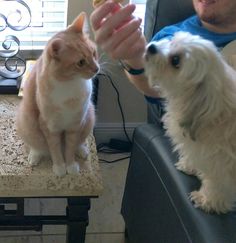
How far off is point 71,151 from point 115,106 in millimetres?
957

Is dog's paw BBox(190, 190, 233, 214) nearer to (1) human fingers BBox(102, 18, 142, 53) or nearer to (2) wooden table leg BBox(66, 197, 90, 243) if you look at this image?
(2) wooden table leg BBox(66, 197, 90, 243)

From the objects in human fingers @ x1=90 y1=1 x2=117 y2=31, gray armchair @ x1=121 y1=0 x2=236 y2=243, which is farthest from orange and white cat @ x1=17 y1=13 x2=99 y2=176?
gray armchair @ x1=121 y1=0 x2=236 y2=243

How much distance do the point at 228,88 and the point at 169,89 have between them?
0.44 feet

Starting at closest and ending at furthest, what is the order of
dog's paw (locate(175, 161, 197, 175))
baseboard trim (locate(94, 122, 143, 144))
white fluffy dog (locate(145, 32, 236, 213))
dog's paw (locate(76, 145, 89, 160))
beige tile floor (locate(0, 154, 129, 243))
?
white fluffy dog (locate(145, 32, 236, 213)), dog's paw (locate(175, 161, 197, 175)), dog's paw (locate(76, 145, 89, 160)), beige tile floor (locate(0, 154, 129, 243)), baseboard trim (locate(94, 122, 143, 144))

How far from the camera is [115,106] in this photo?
2.25 metres

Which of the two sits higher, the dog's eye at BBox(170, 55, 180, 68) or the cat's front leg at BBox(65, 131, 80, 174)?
the dog's eye at BBox(170, 55, 180, 68)

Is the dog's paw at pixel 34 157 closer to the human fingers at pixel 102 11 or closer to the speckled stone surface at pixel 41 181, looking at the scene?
the speckled stone surface at pixel 41 181

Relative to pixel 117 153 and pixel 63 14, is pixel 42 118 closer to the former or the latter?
pixel 63 14

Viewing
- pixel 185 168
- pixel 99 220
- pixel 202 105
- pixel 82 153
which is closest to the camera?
pixel 202 105

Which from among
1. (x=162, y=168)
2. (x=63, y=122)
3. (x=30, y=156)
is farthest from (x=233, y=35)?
(x=30, y=156)

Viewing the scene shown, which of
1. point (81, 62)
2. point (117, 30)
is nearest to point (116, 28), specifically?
point (117, 30)

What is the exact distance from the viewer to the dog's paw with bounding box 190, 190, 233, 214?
116 centimetres

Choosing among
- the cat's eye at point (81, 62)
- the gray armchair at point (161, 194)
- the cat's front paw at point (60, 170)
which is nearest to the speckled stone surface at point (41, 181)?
the cat's front paw at point (60, 170)

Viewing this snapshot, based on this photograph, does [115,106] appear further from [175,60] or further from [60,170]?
[175,60]
